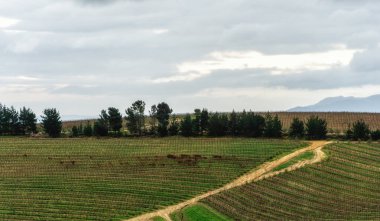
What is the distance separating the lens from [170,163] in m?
87.1

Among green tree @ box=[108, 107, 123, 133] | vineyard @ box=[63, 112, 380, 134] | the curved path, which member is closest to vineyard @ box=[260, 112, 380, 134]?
vineyard @ box=[63, 112, 380, 134]

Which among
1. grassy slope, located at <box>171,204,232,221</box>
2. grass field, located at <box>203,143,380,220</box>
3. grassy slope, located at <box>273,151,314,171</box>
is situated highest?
grassy slope, located at <box>273,151,314,171</box>

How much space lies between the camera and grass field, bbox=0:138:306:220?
66.3 meters

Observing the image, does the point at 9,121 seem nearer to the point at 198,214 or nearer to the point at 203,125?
the point at 203,125

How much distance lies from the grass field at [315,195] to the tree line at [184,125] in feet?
84.1

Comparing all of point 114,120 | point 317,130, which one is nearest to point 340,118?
point 317,130

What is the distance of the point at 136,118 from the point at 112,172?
50191mm

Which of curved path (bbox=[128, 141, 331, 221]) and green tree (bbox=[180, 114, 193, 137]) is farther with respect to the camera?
green tree (bbox=[180, 114, 193, 137])

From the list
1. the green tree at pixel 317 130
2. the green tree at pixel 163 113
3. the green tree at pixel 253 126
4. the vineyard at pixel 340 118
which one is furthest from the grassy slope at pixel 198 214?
the vineyard at pixel 340 118

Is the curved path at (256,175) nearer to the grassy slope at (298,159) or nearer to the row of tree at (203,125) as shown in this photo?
the grassy slope at (298,159)

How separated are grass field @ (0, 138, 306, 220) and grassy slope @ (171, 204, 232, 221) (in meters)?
4.35

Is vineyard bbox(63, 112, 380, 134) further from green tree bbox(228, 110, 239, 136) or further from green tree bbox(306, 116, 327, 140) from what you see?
green tree bbox(306, 116, 327, 140)

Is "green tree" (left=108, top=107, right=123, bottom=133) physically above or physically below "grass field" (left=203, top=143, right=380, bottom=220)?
above

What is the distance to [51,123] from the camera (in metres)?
128
